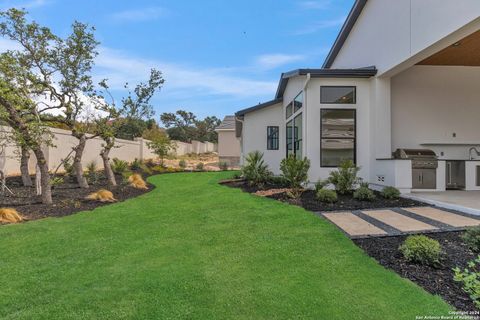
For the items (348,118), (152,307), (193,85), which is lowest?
(152,307)

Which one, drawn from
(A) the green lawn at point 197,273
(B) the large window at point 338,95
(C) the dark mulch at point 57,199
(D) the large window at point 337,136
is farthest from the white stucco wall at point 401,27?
(C) the dark mulch at point 57,199

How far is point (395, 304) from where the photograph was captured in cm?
270

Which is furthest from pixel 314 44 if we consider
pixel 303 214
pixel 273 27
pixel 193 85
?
pixel 303 214

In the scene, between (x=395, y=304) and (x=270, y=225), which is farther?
(x=270, y=225)

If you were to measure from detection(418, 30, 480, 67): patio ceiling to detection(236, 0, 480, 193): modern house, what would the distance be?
0.02 meters

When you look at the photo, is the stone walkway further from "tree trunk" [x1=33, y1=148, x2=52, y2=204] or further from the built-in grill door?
"tree trunk" [x1=33, y1=148, x2=52, y2=204]

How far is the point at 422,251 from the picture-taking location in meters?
3.55

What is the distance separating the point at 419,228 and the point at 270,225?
2.35 meters

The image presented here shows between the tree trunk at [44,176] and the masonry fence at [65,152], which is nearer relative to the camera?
the tree trunk at [44,176]

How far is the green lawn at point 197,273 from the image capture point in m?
2.67

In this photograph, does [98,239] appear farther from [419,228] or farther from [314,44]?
[314,44]

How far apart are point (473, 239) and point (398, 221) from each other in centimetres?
150

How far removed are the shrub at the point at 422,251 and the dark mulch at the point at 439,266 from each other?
0.21 ft

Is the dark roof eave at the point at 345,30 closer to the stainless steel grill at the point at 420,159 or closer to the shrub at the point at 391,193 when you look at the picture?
the stainless steel grill at the point at 420,159
